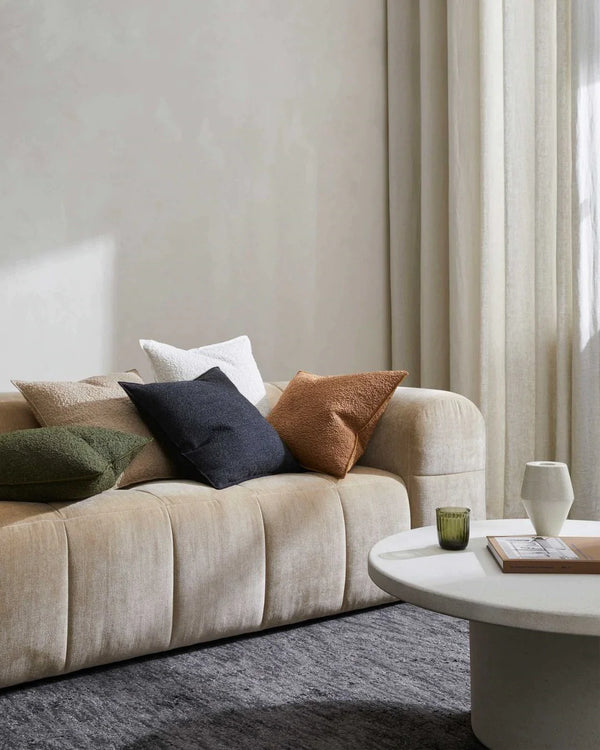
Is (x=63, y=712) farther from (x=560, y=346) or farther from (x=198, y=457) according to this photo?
(x=560, y=346)

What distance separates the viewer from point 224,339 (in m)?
3.84

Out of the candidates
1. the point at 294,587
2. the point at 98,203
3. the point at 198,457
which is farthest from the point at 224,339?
the point at 294,587

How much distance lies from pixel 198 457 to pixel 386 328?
213 cm

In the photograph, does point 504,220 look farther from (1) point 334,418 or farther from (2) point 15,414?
(2) point 15,414

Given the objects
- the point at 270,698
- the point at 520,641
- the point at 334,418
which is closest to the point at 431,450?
the point at 334,418

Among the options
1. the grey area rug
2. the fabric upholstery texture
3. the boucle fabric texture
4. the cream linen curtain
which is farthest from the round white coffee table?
the cream linen curtain

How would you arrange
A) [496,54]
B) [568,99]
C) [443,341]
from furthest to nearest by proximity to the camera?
[443,341], [496,54], [568,99]

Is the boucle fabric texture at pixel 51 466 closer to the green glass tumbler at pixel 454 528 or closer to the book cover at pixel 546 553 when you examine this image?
the green glass tumbler at pixel 454 528

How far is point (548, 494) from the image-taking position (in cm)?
182

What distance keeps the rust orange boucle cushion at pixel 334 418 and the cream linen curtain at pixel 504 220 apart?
3.98ft

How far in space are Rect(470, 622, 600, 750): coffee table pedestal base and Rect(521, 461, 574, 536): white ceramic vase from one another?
287 millimetres

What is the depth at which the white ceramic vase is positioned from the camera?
1812 millimetres

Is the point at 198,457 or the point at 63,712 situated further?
the point at 198,457

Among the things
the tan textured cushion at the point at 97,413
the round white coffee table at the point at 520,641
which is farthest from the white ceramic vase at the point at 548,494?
the tan textured cushion at the point at 97,413
